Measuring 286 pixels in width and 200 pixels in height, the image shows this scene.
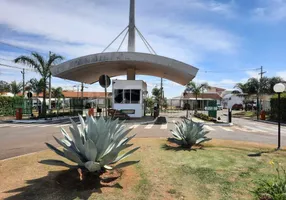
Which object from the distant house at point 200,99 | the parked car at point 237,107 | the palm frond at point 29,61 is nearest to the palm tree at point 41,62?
the palm frond at point 29,61

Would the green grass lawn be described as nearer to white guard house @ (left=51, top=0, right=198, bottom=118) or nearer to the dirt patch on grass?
the dirt patch on grass

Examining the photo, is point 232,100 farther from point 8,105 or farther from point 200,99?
point 8,105

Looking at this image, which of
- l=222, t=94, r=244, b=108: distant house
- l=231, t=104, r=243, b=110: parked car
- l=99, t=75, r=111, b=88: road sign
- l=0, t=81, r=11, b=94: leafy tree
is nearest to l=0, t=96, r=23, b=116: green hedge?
l=99, t=75, r=111, b=88: road sign

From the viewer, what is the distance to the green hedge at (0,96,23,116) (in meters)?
27.0

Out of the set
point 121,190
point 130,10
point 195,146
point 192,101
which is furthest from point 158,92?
point 121,190

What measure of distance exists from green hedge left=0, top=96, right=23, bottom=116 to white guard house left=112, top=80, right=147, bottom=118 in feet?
36.2

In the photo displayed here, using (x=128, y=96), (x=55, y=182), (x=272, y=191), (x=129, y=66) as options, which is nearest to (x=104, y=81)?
(x=55, y=182)

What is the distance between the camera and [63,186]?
4965mm

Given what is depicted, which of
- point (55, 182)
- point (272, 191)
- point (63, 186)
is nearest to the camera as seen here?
point (272, 191)

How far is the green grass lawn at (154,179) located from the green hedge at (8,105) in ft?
73.7

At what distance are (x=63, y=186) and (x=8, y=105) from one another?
85.1 ft

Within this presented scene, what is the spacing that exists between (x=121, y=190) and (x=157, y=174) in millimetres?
1215

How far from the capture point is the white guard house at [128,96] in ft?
83.9

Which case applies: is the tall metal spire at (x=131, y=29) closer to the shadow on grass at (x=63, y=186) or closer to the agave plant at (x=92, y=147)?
the agave plant at (x=92, y=147)
